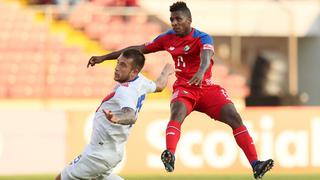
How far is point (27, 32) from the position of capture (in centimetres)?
1941

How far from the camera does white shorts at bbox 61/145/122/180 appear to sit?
767cm

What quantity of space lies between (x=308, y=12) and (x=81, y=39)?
20.1 feet

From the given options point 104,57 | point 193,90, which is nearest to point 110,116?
point 104,57

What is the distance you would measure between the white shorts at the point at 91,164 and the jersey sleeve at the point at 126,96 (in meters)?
0.45

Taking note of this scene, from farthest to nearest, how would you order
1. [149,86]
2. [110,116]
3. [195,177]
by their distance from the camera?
[195,177]
[149,86]
[110,116]

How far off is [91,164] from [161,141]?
857 centimetres

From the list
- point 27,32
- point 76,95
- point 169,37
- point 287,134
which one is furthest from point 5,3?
point 169,37

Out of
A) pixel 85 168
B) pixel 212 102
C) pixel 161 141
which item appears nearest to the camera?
pixel 85 168

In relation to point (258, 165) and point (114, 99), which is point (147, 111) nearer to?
point (258, 165)

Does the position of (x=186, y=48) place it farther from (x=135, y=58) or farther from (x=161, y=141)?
(x=161, y=141)

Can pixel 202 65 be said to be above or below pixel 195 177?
above

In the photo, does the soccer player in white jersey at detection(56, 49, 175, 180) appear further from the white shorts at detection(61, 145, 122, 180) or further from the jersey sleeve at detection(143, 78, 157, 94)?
the jersey sleeve at detection(143, 78, 157, 94)

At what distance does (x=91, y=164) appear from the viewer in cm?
767

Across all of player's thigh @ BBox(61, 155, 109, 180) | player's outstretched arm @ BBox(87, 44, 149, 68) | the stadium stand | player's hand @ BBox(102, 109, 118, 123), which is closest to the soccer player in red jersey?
player's outstretched arm @ BBox(87, 44, 149, 68)
